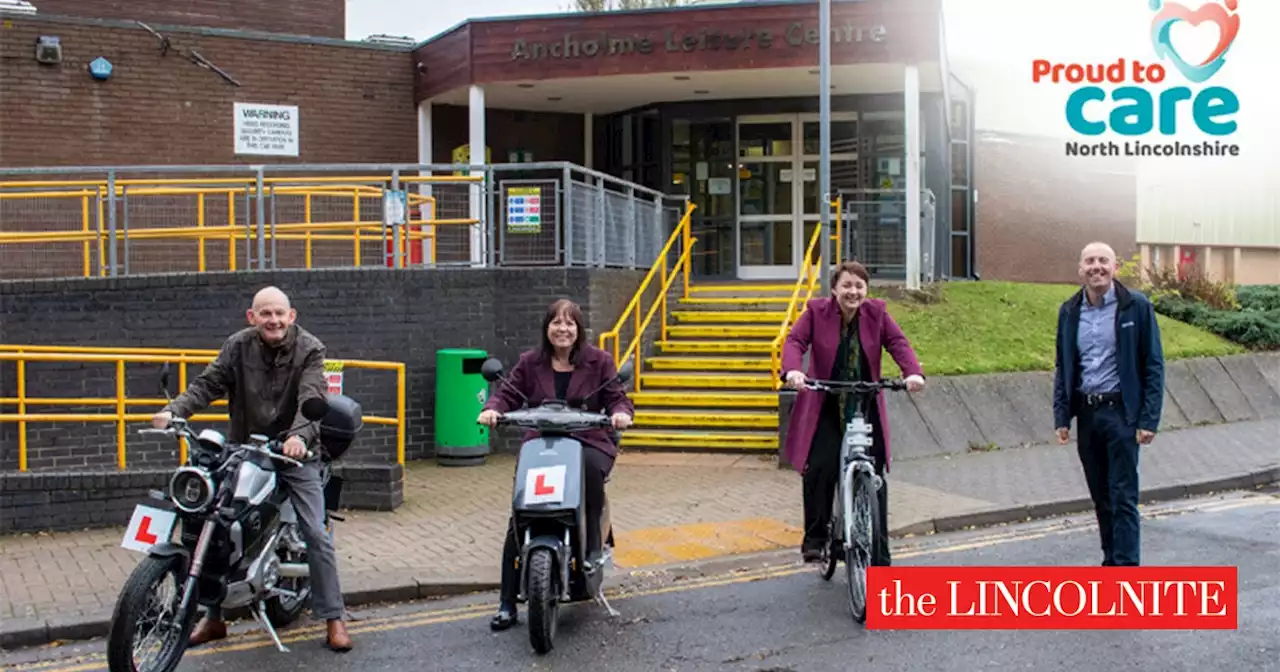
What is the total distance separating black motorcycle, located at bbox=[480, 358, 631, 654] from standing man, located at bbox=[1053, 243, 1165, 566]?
2.66 m

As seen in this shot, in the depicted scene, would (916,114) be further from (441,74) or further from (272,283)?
(272,283)

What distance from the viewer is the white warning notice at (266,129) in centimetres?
1812

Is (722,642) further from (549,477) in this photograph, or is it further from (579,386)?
(579,386)

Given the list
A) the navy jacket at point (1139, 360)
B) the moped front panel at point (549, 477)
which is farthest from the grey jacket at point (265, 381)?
the navy jacket at point (1139, 360)

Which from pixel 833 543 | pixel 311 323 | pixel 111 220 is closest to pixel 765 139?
pixel 311 323

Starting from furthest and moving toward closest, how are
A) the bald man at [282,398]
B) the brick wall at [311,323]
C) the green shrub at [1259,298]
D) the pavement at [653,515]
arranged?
1. the green shrub at [1259,298]
2. the brick wall at [311,323]
3. the pavement at [653,515]
4. the bald man at [282,398]

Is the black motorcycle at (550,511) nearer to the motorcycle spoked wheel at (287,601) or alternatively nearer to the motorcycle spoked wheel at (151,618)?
the motorcycle spoked wheel at (287,601)

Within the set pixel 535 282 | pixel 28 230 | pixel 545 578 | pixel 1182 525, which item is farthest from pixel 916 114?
pixel 545 578

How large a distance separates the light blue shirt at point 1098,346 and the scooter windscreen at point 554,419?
8.89ft

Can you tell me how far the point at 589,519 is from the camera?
20.1 ft

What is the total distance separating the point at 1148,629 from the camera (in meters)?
5.93

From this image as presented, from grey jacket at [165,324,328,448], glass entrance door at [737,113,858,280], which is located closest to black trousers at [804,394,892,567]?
grey jacket at [165,324,328,448]

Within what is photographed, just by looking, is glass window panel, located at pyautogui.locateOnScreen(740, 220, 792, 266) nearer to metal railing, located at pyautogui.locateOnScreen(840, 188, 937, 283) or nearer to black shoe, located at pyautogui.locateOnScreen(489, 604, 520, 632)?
metal railing, located at pyautogui.locateOnScreen(840, 188, 937, 283)

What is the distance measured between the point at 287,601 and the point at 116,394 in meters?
5.02
